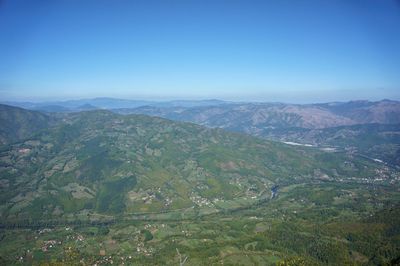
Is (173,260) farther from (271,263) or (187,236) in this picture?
(271,263)

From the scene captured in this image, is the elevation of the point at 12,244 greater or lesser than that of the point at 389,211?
lesser

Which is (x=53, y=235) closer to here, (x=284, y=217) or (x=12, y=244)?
(x=12, y=244)

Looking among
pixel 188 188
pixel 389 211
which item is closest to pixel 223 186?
pixel 188 188

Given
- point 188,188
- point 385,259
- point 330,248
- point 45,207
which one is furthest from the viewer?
point 188,188

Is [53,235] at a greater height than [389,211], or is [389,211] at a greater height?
[389,211]

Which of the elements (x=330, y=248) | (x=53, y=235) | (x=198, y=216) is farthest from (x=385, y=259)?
(x=53, y=235)

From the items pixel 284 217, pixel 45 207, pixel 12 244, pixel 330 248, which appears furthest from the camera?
pixel 45 207

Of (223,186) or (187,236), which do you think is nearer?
(187,236)

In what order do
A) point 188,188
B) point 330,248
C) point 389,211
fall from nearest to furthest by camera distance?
point 330,248
point 389,211
point 188,188

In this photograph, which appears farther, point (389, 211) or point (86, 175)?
point (86, 175)
